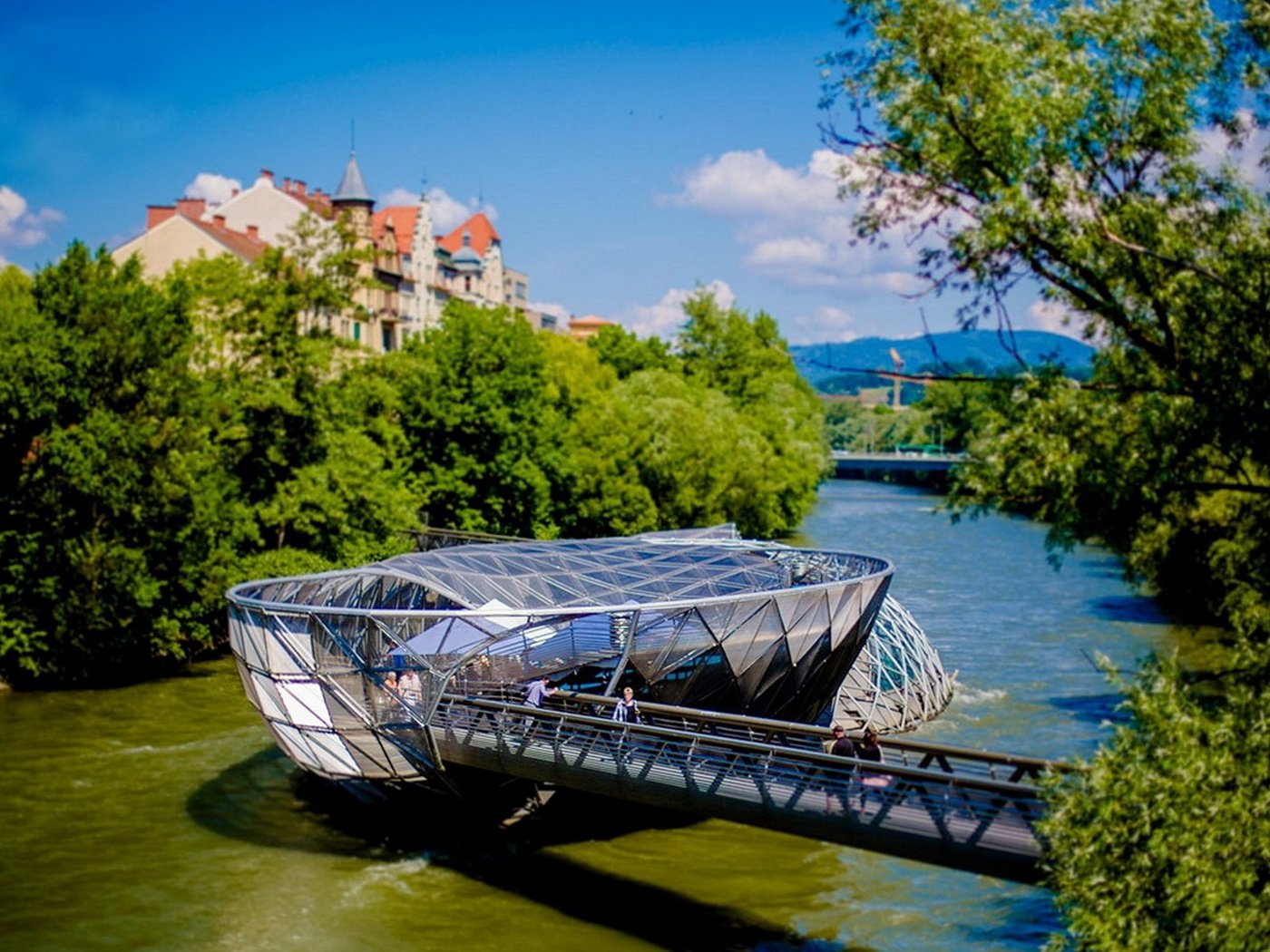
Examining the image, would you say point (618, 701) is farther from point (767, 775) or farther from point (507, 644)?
point (767, 775)

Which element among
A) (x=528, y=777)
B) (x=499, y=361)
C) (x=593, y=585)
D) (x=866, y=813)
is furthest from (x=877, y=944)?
(x=499, y=361)

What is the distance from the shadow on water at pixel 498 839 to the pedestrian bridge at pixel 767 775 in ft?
6.18

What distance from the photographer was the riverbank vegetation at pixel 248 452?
115 ft

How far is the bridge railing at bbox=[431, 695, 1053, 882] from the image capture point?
51.4 feet

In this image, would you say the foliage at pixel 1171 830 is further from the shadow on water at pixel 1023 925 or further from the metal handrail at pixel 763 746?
the shadow on water at pixel 1023 925

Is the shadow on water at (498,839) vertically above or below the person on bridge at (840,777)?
below

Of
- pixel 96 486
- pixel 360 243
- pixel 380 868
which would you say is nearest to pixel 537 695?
pixel 380 868

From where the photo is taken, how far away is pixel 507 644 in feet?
80.4

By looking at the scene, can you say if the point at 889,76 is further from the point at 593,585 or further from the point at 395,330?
the point at 395,330

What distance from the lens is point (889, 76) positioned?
1427cm

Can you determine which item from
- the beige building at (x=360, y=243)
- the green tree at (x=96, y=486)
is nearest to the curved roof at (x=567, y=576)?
the green tree at (x=96, y=486)

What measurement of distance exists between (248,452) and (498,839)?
22.7 meters

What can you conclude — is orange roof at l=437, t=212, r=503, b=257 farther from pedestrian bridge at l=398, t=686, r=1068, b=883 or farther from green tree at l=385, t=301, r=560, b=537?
pedestrian bridge at l=398, t=686, r=1068, b=883

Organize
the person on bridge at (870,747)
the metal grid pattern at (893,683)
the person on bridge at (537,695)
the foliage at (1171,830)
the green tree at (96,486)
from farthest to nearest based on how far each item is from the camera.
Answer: the green tree at (96,486) < the metal grid pattern at (893,683) < the person on bridge at (537,695) < the person on bridge at (870,747) < the foliage at (1171,830)
